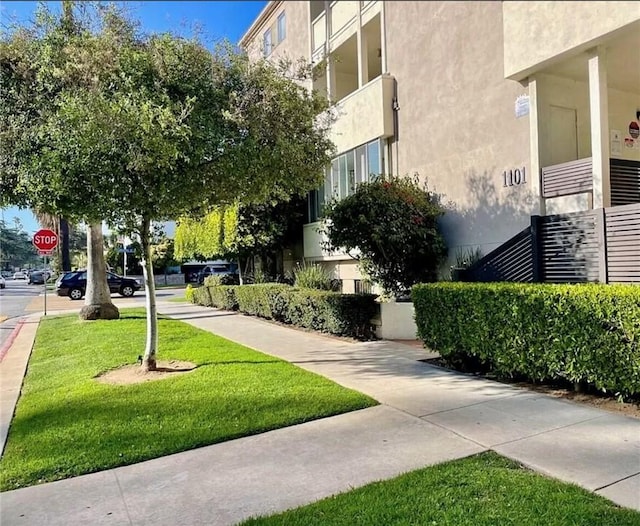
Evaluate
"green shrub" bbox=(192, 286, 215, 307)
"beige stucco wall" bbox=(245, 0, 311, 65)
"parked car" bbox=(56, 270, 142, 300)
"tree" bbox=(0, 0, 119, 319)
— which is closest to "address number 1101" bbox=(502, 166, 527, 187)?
"tree" bbox=(0, 0, 119, 319)

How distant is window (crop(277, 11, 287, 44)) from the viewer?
20941mm

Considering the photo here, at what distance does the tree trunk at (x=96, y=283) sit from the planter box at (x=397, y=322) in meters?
8.77

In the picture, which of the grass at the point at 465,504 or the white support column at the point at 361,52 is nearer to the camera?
the grass at the point at 465,504

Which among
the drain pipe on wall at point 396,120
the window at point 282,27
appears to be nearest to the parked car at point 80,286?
the window at point 282,27

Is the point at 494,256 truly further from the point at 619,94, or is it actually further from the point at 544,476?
the point at 544,476

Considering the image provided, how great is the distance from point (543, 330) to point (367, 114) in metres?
10.2

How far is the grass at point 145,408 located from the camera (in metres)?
4.78

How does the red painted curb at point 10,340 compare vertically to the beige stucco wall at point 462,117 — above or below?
below

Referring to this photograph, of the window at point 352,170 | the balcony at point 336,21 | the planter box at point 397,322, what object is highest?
the balcony at point 336,21

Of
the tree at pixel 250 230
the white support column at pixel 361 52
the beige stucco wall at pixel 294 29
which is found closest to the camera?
the white support column at pixel 361 52

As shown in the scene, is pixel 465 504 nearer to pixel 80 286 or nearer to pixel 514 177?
pixel 514 177

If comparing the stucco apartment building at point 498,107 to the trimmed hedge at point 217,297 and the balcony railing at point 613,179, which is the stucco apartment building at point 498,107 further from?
the trimmed hedge at point 217,297

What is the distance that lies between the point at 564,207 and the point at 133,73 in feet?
25.3

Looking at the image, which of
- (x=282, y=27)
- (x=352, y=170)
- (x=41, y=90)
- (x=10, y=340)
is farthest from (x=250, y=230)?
(x=41, y=90)
